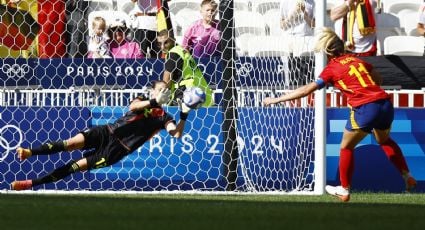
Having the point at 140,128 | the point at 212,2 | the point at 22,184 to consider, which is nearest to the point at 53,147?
the point at 22,184

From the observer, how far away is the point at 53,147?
12.8 meters

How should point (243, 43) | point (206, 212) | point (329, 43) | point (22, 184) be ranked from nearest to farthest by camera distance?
point (206, 212)
point (329, 43)
point (22, 184)
point (243, 43)

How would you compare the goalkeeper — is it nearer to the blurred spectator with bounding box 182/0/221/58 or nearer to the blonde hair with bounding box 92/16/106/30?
the blurred spectator with bounding box 182/0/221/58

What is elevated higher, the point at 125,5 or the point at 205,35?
the point at 125,5

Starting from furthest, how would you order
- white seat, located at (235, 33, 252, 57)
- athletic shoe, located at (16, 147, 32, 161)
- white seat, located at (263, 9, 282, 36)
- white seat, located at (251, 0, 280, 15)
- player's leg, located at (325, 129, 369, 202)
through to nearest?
white seat, located at (235, 33, 252, 57)
white seat, located at (251, 0, 280, 15)
white seat, located at (263, 9, 282, 36)
athletic shoe, located at (16, 147, 32, 161)
player's leg, located at (325, 129, 369, 202)

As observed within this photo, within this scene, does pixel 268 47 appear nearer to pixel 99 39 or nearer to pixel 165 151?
pixel 165 151

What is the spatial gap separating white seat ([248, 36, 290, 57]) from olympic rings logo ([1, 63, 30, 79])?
9.06 feet

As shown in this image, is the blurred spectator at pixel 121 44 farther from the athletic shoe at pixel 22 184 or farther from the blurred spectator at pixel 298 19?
the athletic shoe at pixel 22 184

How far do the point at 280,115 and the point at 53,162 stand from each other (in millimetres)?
2664

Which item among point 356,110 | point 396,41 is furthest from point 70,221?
point 396,41

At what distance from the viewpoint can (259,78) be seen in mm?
13961

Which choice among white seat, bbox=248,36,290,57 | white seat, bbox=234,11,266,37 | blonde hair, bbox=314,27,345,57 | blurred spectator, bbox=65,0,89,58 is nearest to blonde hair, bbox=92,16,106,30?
blurred spectator, bbox=65,0,89,58

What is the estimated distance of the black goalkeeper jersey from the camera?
13.2m

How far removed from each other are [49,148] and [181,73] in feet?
5.97
